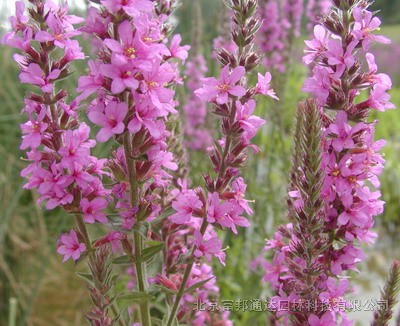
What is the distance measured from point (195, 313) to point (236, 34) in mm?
1010

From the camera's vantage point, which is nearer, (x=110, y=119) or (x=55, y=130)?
(x=110, y=119)

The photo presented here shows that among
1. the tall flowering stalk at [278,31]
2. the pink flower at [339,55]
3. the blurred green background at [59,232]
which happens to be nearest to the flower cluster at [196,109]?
the blurred green background at [59,232]

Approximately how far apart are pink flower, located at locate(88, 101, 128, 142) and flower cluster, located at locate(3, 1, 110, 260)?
11 centimetres

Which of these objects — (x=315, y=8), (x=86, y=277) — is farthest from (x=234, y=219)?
(x=315, y=8)

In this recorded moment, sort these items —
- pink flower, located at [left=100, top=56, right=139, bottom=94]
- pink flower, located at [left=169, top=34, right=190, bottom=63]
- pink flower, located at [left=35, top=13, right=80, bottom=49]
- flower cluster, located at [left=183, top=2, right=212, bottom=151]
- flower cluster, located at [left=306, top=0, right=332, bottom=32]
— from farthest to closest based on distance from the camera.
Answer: flower cluster, located at [left=183, top=2, right=212, bottom=151] → flower cluster, located at [left=306, top=0, right=332, bottom=32] → pink flower, located at [left=169, top=34, right=190, bottom=63] → pink flower, located at [left=35, top=13, right=80, bottom=49] → pink flower, located at [left=100, top=56, right=139, bottom=94]

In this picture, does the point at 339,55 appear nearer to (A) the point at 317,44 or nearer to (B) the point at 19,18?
(A) the point at 317,44

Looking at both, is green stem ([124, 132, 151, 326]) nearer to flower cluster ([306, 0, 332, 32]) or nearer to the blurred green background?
the blurred green background

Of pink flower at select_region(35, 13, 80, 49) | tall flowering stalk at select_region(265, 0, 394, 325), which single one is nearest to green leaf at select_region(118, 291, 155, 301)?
tall flowering stalk at select_region(265, 0, 394, 325)

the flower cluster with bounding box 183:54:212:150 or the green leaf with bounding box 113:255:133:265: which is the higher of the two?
the green leaf with bounding box 113:255:133:265

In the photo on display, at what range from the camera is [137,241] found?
1445 mm

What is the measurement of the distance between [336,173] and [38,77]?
77 cm

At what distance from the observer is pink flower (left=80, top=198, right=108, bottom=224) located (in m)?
1.39

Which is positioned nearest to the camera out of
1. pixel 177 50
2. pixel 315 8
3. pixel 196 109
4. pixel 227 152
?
pixel 227 152

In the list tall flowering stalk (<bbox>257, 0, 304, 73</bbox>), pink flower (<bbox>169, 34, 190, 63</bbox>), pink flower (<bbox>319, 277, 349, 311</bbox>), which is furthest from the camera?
tall flowering stalk (<bbox>257, 0, 304, 73</bbox>)
